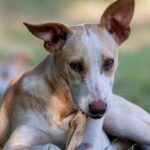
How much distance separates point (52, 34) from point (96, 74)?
51 cm

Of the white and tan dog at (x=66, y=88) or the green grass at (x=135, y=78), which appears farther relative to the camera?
the green grass at (x=135, y=78)

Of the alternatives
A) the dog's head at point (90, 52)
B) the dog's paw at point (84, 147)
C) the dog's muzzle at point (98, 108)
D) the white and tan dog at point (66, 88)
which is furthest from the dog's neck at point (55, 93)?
the dog's muzzle at point (98, 108)

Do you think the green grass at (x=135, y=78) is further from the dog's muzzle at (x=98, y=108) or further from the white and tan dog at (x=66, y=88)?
the dog's muzzle at (x=98, y=108)

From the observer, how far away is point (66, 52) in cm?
879

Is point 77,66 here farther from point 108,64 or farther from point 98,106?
point 98,106

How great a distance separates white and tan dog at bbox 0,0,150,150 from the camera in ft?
28.3

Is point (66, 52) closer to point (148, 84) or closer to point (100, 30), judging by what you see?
point (100, 30)

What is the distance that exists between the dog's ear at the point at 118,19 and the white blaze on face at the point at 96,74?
268mm

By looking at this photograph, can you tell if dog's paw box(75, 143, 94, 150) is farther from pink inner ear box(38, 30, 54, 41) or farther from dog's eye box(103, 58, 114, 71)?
pink inner ear box(38, 30, 54, 41)

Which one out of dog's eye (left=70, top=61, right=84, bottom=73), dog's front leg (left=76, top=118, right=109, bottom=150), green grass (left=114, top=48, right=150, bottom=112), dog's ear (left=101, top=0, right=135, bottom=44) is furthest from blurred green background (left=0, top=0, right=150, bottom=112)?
dog's eye (left=70, top=61, right=84, bottom=73)

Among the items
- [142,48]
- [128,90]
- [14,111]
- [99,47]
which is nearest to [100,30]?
[99,47]

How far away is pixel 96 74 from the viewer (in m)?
8.63

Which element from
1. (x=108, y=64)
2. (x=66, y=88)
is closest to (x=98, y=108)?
(x=108, y=64)

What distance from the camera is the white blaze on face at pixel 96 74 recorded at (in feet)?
28.0
